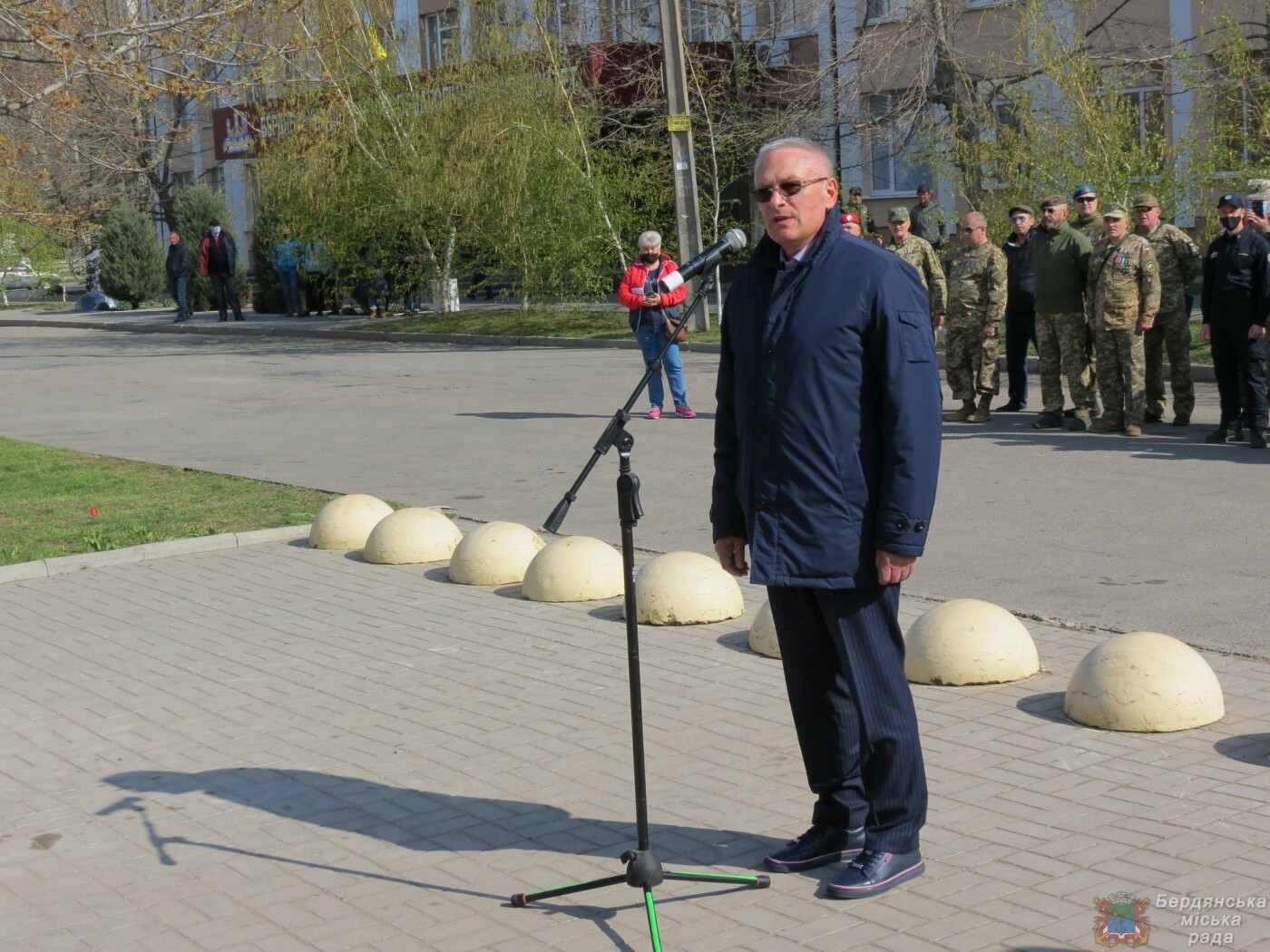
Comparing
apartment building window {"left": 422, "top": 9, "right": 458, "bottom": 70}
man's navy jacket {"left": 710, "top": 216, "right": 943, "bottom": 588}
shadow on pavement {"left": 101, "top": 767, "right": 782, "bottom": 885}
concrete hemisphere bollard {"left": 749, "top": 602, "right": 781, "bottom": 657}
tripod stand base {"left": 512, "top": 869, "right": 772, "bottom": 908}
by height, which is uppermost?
apartment building window {"left": 422, "top": 9, "right": 458, "bottom": 70}

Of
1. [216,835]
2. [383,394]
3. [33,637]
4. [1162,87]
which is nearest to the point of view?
[216,835]

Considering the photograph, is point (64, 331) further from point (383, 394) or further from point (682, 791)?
point (682, 791)

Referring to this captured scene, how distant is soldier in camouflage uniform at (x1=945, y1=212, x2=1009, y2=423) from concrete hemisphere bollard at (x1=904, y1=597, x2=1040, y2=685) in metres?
8.37

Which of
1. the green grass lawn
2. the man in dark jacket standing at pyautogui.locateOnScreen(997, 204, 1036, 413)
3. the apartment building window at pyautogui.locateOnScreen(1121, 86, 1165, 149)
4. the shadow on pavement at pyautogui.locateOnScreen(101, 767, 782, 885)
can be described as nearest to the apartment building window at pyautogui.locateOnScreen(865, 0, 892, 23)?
the apartment building window at pyautogui.locateOnScreen(1121, 86, 1165, 149)

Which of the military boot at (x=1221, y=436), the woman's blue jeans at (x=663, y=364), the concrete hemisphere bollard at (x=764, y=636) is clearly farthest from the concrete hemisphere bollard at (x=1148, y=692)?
the woman's blue jeans at (x=663, y=364)

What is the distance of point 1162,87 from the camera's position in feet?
93.0

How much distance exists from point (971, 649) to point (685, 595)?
169cm

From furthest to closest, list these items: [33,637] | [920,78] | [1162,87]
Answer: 1. [1162,87]
2. [920,78]
3. [33,637]

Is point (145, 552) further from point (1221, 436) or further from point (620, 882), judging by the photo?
point (1221, 436)

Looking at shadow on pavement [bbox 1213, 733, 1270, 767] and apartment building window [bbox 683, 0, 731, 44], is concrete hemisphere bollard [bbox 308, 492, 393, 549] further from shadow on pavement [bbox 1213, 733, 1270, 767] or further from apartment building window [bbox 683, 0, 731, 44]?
apartment building window [bbox 683, 0, 731, 44]

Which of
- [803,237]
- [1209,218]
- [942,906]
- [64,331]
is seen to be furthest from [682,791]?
[64,331]

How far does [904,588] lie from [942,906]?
420 centimetres

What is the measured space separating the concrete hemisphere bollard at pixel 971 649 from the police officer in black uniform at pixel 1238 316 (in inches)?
268

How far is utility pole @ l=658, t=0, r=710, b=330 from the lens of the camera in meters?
23.9
